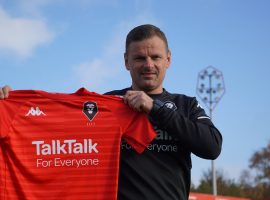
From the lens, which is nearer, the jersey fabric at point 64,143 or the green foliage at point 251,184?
the jersey fabric at point 64,143

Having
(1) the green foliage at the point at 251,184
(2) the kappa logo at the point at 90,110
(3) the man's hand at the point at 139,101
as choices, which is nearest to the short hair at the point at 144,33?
(3) the man's hand at the point at 139,101

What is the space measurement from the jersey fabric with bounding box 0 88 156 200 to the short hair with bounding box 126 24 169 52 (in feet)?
1.76

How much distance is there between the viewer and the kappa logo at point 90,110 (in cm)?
402

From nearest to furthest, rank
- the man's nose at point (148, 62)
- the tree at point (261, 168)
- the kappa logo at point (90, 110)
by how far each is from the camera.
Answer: the man's nose at point (148, 62) → the kappa logo at point (90, 110) → the tree at point (261, 168)

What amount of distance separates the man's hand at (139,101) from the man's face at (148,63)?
0.12 m

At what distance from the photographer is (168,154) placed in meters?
3.65

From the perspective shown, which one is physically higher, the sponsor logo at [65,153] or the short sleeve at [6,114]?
the short sleeve at [6,114]

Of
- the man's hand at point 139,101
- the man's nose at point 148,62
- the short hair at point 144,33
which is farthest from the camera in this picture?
the short hair at point 144,33

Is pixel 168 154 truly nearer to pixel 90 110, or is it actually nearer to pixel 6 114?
pixel 90 110

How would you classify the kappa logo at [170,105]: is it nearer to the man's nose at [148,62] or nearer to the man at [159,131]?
the man at [159,131]

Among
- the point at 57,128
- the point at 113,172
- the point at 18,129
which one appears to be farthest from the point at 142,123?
A: the point at 18,129

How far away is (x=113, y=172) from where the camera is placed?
373 cm

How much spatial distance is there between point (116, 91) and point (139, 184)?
99 cm

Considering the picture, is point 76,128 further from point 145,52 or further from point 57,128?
point 145,52
